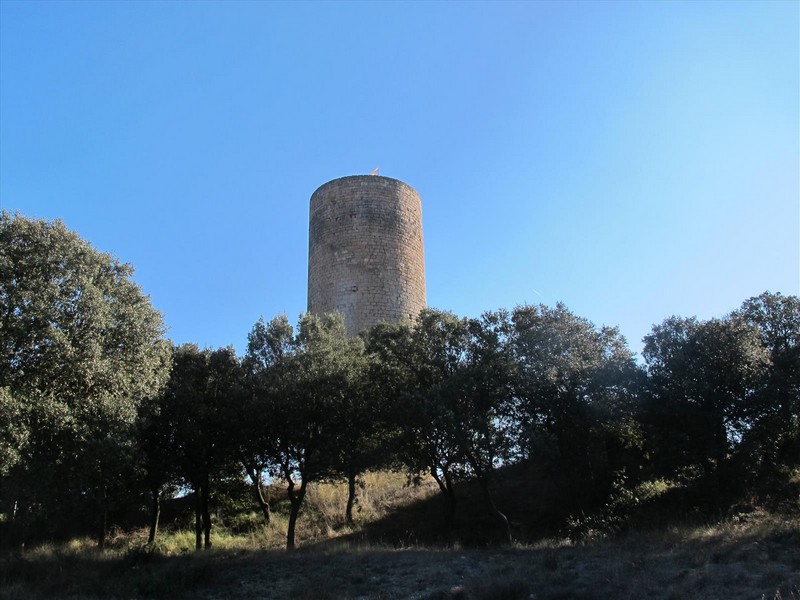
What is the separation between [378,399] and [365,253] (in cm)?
1243

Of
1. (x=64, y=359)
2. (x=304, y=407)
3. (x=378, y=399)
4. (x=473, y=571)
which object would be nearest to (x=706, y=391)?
(x=473, y=571)

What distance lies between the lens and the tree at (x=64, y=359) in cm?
1202

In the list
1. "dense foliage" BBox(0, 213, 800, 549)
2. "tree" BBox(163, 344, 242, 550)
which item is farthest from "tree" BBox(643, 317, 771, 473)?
"tree" BBox(163, 344, 242, 550)

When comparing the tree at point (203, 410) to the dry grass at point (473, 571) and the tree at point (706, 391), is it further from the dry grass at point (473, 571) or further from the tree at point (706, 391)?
the tree at point (706, 391)

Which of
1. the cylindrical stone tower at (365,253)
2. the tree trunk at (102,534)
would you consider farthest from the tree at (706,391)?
the tree trunk at (102,534)

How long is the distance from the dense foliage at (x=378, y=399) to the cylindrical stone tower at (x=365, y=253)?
9301 millimetres

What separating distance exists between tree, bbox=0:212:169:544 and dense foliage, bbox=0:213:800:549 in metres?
0.04

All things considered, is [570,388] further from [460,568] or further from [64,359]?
[64,359]

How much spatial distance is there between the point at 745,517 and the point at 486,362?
5982 mm

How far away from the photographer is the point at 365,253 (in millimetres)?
27875

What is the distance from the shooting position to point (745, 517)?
13.3 m

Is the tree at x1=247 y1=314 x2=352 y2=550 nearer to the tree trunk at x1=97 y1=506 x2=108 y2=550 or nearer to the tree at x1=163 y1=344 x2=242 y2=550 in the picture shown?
the tree at x1=163 y1=344 x2=242 y2=550

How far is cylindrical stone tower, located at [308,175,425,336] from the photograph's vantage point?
27469mm

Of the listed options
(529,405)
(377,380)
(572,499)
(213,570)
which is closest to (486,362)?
(529,405)
